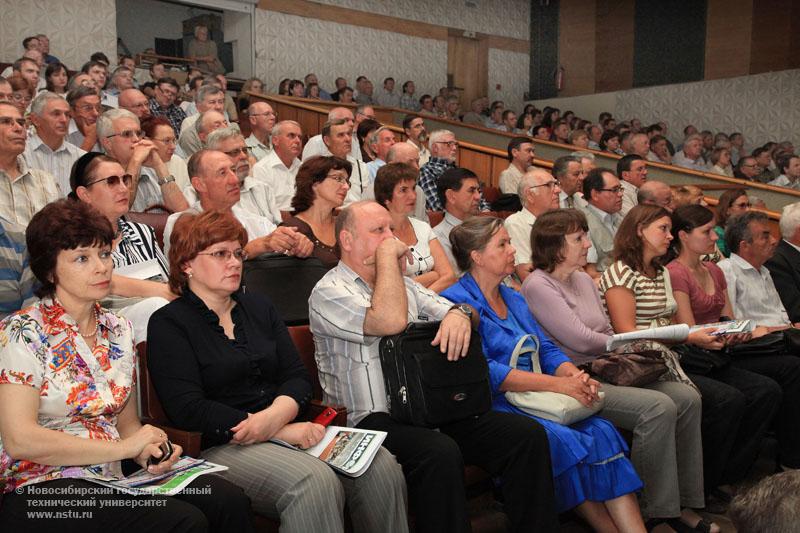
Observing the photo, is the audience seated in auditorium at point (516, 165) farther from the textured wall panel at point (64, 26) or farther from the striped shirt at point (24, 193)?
the textured wall panel at point (64, 26)

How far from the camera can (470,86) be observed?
13.1 metres

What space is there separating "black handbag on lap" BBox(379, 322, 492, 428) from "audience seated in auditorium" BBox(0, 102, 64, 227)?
1483 millimetres

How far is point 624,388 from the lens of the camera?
2.71 metres

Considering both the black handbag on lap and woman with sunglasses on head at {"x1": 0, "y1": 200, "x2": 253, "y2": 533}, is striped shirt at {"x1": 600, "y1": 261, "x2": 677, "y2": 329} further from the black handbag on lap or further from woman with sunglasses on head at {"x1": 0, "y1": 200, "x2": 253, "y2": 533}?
woman with sunglasses on head at {"x1": 0, "y1": 200, "x2": 253, "y2": 533}

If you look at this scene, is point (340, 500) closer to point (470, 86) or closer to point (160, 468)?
point (160, 468)

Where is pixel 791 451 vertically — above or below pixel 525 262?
below

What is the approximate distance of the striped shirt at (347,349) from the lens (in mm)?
2236

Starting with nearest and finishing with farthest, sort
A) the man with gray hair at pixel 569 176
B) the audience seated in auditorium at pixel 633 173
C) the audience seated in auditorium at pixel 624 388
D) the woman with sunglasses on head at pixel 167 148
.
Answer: the audience seated in auditorium at pixel 624 388, the woman with sunglasses on head at pixel 167 148, the man with gray hair at pixel 569 176, the audience seated in auditorium at pixel 633 173

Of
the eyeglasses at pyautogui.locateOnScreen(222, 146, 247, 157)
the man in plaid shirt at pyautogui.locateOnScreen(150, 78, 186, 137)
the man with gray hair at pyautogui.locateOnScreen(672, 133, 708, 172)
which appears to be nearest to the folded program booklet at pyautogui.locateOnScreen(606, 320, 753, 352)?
the eyeglasses at pyautogui.locateOnScreen(222, 146, 247, 157)

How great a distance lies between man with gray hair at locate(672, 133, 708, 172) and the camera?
29.7 feet

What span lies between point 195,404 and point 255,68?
31.5 ft

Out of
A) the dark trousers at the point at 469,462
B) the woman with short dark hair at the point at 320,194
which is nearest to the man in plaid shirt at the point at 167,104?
the woman with short dark hair at the point at 320,194

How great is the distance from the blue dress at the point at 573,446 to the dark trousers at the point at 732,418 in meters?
0.60

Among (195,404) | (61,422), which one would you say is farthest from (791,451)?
(61,422)
